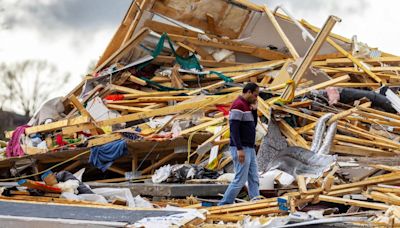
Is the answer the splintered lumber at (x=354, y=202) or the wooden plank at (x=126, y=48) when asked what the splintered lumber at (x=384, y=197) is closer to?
the splintered lumber at (x=354, y=202)

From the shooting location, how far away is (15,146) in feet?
41.1

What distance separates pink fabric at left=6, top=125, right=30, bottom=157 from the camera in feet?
40.3

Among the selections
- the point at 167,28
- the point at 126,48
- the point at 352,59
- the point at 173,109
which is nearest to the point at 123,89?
the point at 126,48

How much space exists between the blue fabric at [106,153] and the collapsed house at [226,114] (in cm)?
2

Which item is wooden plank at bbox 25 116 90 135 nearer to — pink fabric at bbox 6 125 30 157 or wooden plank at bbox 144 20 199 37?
pink fabric at bbox 6 125 30 157

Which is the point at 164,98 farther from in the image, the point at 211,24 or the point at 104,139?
the point at 211,24

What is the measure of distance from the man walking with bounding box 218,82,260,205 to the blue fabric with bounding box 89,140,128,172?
9.87 ft

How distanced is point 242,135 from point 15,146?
606cm

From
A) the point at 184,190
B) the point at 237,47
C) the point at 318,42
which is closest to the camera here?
the point at 184,190

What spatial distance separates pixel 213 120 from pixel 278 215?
13.8 feet

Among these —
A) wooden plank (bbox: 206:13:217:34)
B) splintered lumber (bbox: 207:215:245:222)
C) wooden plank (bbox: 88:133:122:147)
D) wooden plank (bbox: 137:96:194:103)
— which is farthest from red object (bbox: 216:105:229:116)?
splintered lumber (bbox: 207:215:245:222)

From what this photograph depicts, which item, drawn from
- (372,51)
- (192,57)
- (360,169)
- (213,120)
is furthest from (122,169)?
(372,51)

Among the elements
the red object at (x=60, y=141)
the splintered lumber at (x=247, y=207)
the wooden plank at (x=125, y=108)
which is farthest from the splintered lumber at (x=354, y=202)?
the red object at (x=60, y=141)

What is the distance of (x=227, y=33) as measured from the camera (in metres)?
15.5
